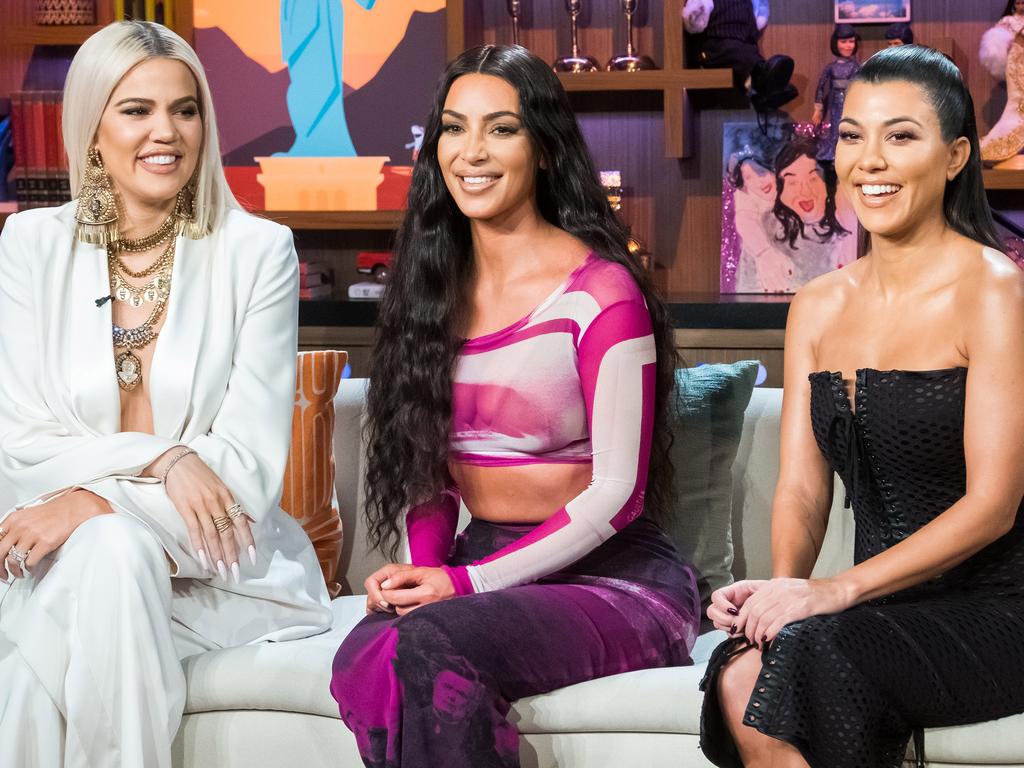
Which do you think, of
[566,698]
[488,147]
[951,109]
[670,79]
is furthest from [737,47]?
[566,698]

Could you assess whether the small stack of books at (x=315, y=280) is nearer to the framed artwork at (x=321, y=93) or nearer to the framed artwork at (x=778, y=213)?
the framed artwork at (x=321, y=93)

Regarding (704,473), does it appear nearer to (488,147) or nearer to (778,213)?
(488,147)

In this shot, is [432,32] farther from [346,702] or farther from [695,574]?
[346,702]

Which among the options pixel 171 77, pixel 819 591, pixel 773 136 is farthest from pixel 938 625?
pixel 773 136

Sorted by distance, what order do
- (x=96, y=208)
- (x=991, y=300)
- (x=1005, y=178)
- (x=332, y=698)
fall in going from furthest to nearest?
(x=1005, y=178)
(x=96, y=208)
(x=332, y=698)
(x=991, y=300)

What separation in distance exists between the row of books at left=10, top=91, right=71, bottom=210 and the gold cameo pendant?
2045 mm

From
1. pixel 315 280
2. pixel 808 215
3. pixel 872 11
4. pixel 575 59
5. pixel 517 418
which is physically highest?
pixel 872 11

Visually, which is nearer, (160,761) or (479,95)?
(160,761)

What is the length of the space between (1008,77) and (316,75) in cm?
208

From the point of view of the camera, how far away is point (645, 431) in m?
2.11

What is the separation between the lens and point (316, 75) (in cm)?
425

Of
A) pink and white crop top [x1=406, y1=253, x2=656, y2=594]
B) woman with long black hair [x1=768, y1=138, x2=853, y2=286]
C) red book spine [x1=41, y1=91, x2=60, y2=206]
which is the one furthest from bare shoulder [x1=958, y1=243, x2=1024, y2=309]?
red book spine [x1=41, y1=91, x2=60, y2=206]

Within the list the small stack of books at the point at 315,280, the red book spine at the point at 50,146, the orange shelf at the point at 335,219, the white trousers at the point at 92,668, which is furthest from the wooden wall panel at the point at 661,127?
the white trousers at the point at 92,668

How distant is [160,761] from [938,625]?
3.76 feet
